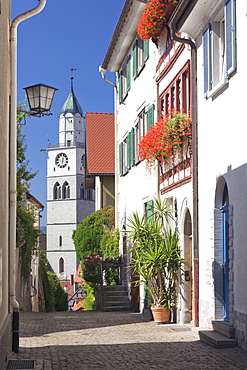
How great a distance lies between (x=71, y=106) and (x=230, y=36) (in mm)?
130273

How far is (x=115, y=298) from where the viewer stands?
824 inches

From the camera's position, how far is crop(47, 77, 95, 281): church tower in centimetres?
11062

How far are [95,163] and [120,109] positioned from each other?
691 centimetres

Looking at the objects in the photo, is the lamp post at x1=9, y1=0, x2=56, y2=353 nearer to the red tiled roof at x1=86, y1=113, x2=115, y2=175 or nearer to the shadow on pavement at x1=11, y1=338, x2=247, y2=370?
the shadow on pavement at x1=11, y1=338, x2=247, y2=370

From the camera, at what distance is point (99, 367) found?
7.90m

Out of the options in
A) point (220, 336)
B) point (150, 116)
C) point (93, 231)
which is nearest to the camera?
point (220, 336)

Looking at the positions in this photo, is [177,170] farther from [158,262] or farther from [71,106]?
[71,106]

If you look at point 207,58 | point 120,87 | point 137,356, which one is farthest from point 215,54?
point 120,87

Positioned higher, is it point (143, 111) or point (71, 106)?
point (71, 106)

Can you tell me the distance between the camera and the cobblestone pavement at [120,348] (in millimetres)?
8055

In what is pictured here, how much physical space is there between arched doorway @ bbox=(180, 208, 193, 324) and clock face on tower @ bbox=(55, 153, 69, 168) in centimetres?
10449

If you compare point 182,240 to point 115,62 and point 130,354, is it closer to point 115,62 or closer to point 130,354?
point 130,354

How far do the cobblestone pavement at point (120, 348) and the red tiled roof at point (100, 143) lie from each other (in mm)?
16884

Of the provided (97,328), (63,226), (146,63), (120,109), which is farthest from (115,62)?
(63,226)
